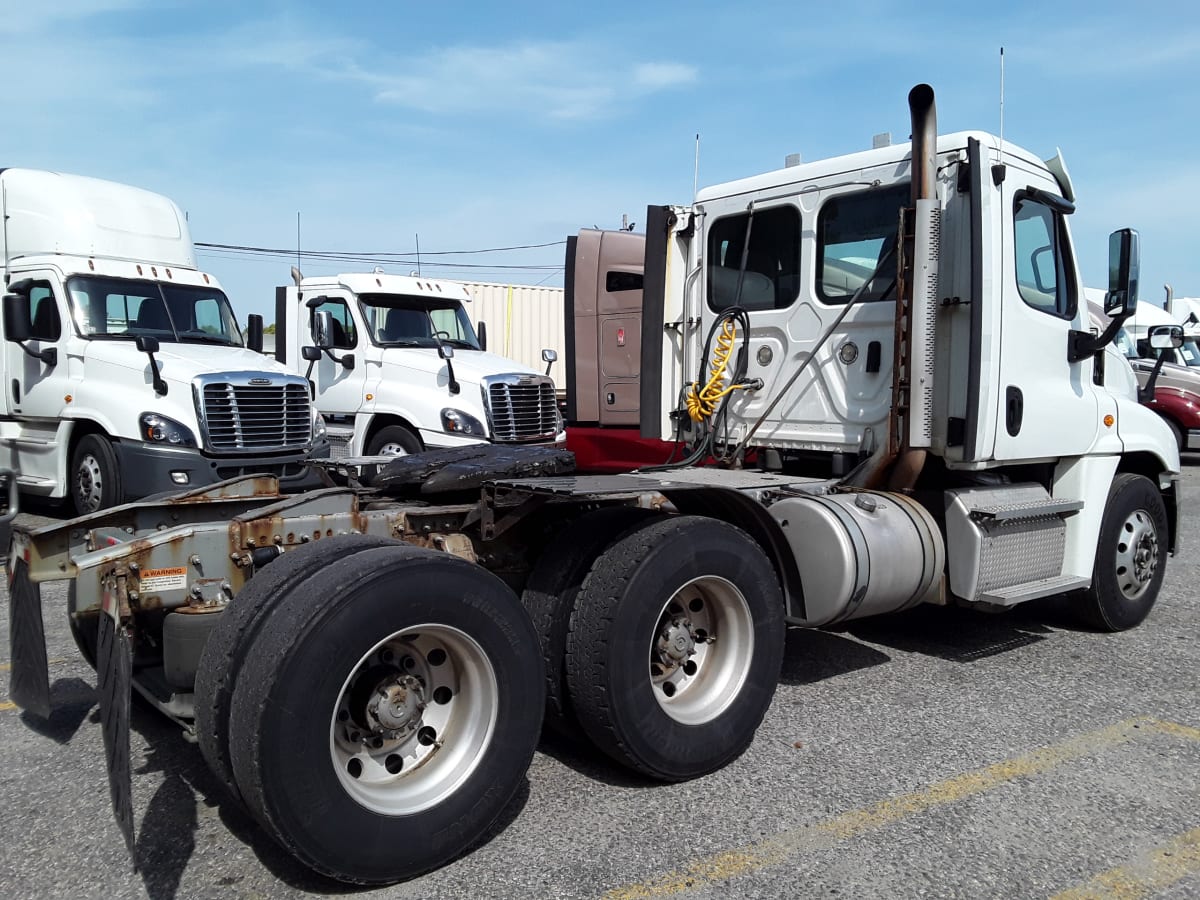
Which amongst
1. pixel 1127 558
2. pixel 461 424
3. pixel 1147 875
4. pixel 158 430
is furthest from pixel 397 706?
pixel 461 424

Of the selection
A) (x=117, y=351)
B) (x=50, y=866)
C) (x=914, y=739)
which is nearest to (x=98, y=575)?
(x=50, y=866)

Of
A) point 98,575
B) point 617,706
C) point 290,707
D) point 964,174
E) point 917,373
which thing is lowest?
point 617,706

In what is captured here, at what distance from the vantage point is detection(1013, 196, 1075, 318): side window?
568 cm

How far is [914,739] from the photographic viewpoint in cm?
459

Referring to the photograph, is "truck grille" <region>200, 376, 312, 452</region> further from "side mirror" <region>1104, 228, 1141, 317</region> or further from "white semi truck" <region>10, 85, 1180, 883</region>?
"side mirror" <region>1104, 228, 1141, 317</region>

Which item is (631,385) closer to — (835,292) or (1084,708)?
(835,292)

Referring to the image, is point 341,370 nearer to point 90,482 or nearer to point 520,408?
point 520,408

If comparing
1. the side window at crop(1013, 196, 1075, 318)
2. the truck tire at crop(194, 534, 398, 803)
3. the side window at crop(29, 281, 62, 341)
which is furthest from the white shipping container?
the truck tire at crop(194, 534, 398, 803)

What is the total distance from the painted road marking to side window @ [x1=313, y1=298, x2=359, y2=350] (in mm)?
9711

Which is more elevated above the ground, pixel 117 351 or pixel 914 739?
pixel 117 351

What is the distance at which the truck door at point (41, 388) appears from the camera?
9.94 metres

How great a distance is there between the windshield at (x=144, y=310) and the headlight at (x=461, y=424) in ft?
8.03

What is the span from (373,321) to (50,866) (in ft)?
31.3

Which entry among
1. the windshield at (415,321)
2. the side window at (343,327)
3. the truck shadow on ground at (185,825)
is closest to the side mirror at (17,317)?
the side window at (343,327)
